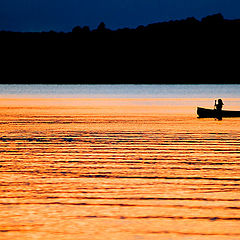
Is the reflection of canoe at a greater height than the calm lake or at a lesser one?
greater

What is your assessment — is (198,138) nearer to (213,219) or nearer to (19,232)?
(213,219)

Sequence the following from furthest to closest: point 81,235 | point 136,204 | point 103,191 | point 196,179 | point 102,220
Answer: point 196,179 → point 103,191 → point 136,204 → point 102,220 → point 81,235

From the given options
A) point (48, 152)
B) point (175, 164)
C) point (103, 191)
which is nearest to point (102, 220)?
point (103, 191)

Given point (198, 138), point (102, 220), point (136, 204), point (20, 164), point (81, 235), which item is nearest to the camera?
point (81, 235)

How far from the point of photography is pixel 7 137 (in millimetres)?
21953

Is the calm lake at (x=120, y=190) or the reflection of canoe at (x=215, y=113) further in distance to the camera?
the reflection of canoe at (x=215, y=113)

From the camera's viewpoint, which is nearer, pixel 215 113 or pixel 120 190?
pixel 120 190

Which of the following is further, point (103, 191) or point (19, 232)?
point (103, 191)

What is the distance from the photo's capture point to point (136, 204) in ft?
31.3

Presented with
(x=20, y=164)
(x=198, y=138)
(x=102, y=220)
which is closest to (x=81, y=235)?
(x=102, y=220)

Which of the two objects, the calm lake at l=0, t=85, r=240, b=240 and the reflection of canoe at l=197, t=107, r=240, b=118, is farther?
the reflection of canoe at l=197, t=107, r=240, b=118

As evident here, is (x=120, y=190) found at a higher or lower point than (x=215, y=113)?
lower

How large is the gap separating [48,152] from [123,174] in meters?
4.93

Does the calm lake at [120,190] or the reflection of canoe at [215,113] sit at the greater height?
the reflection of canoe at [215,113]
